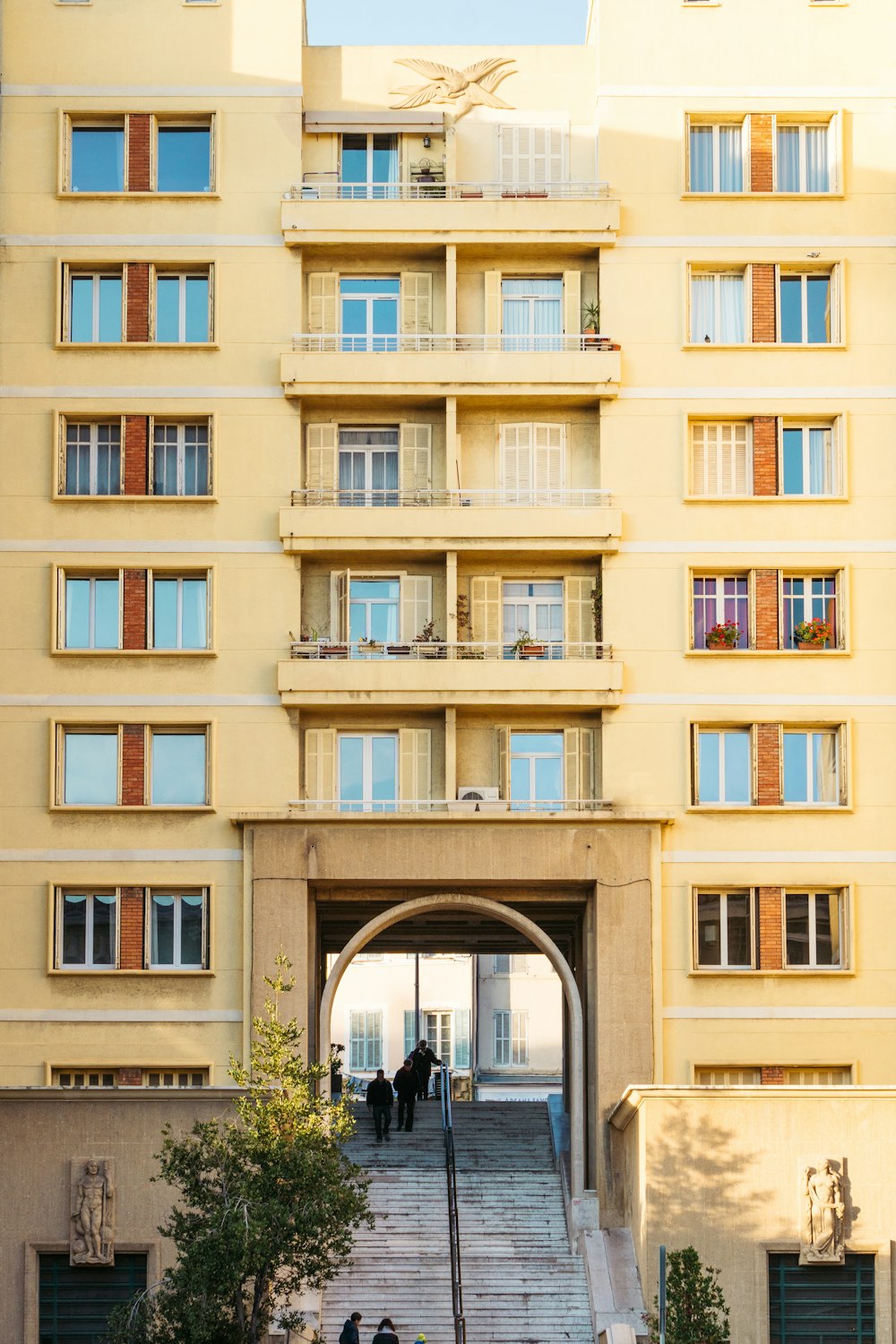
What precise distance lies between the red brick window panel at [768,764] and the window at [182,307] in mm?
12792

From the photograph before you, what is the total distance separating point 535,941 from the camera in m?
37.1

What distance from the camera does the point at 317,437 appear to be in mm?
37875

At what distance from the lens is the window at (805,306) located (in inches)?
1486

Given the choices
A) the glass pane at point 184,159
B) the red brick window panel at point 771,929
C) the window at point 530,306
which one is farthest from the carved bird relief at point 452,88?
the red brick window panel at point 771,929

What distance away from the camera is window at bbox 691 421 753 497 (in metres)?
37.5

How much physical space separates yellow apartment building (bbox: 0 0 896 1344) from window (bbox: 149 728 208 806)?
6 centimetres

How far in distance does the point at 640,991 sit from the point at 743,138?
16.2 metres

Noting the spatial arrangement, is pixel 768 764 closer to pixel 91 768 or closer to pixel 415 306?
pixel 415 306

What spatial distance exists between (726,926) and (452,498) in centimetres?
934

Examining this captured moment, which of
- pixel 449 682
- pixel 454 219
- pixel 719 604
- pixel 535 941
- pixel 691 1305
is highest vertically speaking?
pixel 454 219

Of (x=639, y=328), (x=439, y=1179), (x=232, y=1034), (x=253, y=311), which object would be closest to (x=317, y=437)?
(x=253, y=311)

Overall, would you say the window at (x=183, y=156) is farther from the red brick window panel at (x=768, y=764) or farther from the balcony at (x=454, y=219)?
the red brick window panel at (x=768, y=764)

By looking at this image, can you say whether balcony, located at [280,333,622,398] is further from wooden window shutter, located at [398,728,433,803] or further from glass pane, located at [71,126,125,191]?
wooden window shutter, located at [398,728,433,803]

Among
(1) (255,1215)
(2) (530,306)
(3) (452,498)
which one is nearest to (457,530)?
(3) (452,498)
